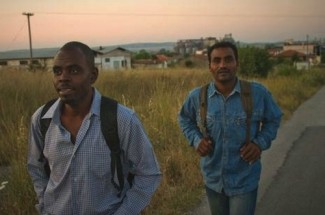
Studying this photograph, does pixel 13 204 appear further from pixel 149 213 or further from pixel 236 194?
pixel 236 194

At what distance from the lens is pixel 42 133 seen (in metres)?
2.15

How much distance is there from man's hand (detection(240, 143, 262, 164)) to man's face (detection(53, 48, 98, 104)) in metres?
1.41

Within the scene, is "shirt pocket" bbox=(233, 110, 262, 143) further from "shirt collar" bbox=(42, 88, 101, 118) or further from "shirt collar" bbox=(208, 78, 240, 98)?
"shirt collar" bbox=(42, 88, 101, 118)

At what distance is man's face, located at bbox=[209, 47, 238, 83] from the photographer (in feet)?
10.5

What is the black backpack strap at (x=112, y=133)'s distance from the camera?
2043 millimetres

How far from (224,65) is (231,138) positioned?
0.53 metres

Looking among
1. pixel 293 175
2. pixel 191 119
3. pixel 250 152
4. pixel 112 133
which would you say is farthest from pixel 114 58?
pixel 112 133

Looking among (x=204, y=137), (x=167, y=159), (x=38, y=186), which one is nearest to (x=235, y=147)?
(x=204, y=137)

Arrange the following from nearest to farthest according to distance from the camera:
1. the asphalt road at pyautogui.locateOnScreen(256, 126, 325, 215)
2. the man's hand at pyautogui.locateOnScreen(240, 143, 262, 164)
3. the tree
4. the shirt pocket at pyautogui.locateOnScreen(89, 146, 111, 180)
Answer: the shirt pocket at pyautogui.locateOnScreen(89, 146, 111, 180)
the man's hand at pyautogui.locateOnScreen(240, 143, 262, 164)
the asphalt road at pyautogui.locateOnScreen(256, 126, 325, 215)
the tree

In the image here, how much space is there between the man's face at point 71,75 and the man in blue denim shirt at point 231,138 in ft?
4.41

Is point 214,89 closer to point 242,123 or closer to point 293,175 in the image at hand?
point 242,123

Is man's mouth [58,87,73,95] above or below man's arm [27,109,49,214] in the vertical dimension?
above

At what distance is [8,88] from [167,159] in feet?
22.9

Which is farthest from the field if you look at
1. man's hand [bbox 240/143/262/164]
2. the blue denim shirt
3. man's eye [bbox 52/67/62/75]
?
man's eye [bbox 52/67/62/75]
